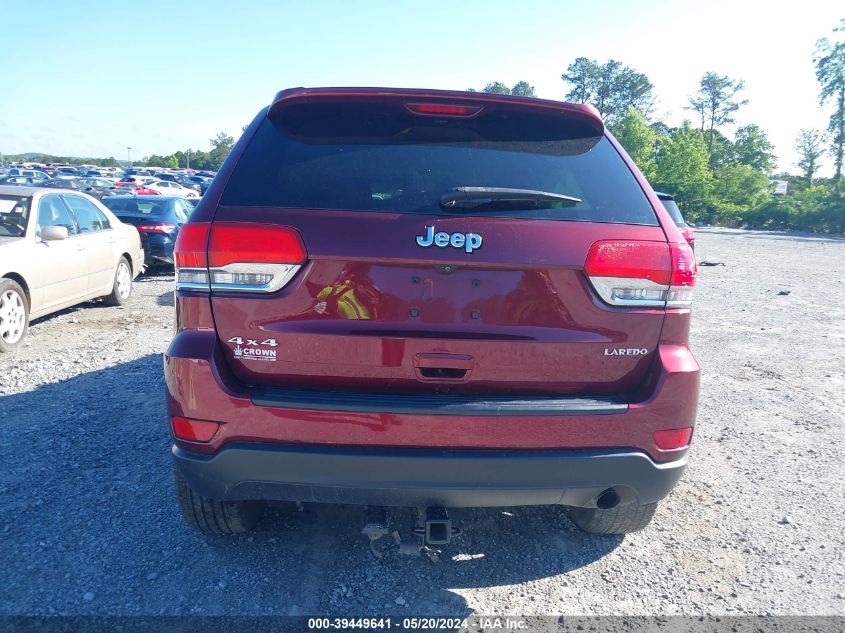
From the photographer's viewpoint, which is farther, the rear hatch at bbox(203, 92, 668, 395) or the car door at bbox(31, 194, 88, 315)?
the car door at bbox(31, 194, 88, 315)

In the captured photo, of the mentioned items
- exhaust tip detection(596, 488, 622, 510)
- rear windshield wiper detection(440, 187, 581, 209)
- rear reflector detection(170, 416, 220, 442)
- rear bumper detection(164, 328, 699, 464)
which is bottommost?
exhaust tip detection(596, 488, 622, 510)

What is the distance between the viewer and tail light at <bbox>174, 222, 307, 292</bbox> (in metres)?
2.21

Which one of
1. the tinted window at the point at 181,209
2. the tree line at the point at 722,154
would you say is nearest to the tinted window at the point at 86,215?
the tinted window at the point at 181,209

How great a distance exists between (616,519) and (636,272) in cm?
A: 130

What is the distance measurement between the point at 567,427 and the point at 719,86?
3345 inches

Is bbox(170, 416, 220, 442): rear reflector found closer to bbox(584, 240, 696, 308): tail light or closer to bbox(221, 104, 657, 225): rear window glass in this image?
bbox(221, 104, 657, 225): rear window glass

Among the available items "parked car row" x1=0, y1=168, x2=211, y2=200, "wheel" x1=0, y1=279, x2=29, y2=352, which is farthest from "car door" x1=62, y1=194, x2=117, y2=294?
"parked car row" x1=0, y1=168, x2=211, y2=200

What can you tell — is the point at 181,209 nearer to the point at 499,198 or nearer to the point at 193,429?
the point at 193,429

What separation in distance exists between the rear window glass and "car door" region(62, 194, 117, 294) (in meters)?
6.49

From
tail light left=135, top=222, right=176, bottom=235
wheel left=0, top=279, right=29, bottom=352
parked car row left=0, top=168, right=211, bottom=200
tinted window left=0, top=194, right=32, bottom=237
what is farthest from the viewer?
parked car row left=0, top=168, right=211, bottom=200

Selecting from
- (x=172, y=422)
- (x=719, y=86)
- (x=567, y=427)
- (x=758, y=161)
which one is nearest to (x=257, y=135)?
(x=172, y=422)

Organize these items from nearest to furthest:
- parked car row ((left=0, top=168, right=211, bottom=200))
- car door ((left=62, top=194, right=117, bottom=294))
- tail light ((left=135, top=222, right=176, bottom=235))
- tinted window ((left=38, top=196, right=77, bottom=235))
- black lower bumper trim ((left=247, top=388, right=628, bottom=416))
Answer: black lower bumper trim ((left=247, top=388, right=628, bottom=416)) < tinted window ((left=38, top=196, right=77, bottom=235)) < car door ((left=62, top=194, right=117, bottom=294)) < tail light ((left=135, top=222, right=176, bottom=235)) < parked car row ((left=0, top=168, right=211, bottom=200))

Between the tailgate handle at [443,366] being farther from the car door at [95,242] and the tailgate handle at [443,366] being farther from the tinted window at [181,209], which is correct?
the tinted window at [181,209]

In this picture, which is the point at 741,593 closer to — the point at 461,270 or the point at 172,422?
the point at 461,270
